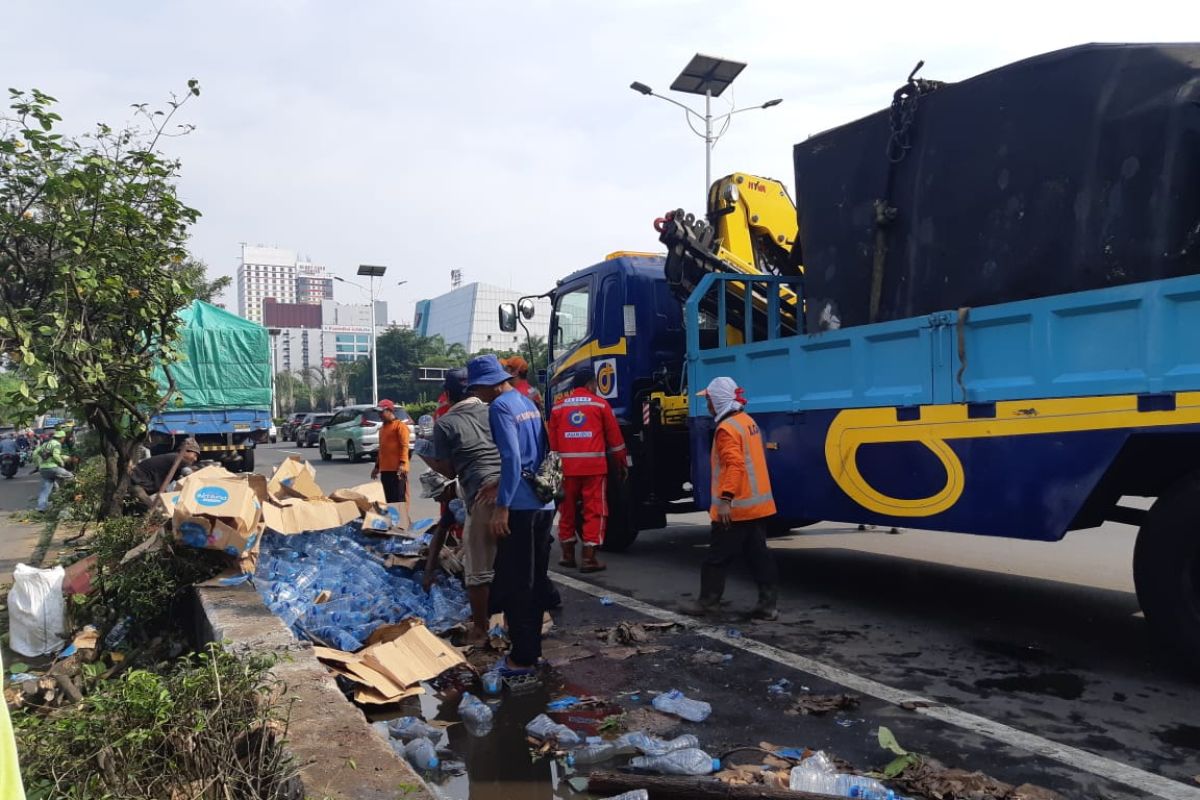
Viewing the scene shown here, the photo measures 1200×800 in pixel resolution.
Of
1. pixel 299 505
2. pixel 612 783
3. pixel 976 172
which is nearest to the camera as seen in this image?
pixel 612 783

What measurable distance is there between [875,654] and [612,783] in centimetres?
214

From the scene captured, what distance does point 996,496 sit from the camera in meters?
4.63

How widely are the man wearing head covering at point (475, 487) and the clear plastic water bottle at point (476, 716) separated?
3.62ft

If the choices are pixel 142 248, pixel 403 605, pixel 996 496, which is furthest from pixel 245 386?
pixel 996 496

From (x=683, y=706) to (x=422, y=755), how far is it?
3.77 ft

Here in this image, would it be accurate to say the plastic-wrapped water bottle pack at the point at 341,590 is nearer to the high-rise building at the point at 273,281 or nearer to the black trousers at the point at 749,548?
the black trousers at the point at 749,548

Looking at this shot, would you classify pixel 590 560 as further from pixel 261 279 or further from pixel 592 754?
pixel 261 279

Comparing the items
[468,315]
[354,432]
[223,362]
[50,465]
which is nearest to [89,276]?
[50,465]

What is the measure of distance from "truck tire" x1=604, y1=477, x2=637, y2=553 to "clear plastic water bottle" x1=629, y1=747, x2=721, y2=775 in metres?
4.42

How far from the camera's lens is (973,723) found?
3.67m

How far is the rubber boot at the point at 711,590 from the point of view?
18.4 ft

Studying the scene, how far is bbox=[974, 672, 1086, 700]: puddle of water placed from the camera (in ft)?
13.2

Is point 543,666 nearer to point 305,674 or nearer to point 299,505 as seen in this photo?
point 305,674

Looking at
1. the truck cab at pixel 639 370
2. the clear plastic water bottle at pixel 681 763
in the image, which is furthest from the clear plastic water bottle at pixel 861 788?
the truck cab at pixel 639 370
